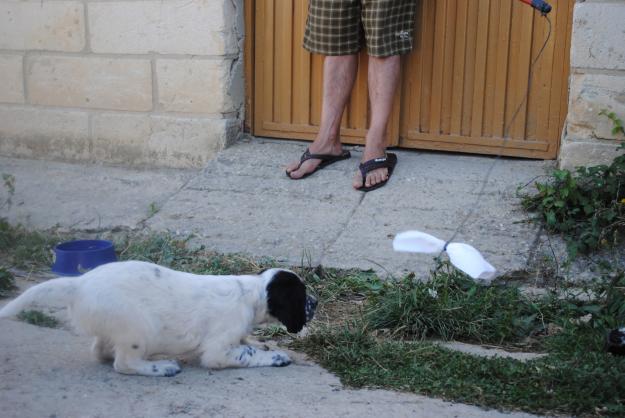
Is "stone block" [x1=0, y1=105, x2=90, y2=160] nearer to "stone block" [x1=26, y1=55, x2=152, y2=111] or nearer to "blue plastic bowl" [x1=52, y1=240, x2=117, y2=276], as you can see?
"stone block" [x1=26, y1=55, x2=152, y2=111]

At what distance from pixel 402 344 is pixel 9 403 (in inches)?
63.9

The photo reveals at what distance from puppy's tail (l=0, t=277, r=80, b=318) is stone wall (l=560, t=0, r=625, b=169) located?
3.10m

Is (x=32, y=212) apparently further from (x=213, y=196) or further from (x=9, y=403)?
(x=9, y=403)

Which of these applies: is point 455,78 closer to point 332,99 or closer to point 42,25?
point 332,99

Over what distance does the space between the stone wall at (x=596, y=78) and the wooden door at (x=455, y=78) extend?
336 millimetres

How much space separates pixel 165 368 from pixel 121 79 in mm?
3186

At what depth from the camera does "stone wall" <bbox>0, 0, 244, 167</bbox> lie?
239 inches

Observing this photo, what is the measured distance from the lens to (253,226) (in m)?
5.30

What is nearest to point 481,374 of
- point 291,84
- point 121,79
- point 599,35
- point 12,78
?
point 599,35

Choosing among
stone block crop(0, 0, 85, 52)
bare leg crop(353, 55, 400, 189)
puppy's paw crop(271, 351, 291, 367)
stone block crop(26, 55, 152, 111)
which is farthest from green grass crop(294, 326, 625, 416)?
stone block crop(0, 0, 85, 52)

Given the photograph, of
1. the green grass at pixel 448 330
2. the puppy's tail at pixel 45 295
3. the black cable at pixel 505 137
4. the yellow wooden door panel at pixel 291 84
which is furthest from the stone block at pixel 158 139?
the puppy's tail at pixel 45 295

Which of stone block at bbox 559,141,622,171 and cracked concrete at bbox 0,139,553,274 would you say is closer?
cracked concrete at bbox 0,139,553,274

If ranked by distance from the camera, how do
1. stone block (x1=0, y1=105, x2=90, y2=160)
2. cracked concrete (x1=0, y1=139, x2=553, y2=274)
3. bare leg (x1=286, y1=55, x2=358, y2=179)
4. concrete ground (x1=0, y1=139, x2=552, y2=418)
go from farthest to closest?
stone block (x1=0, y1=105, x2=90, y2=160), bare leg (x1=286, y1=55, x2=358, y2=179), cracked concrete (x1=0, y1=139, x2=553, y2=274), concrete ground (x1=0, y1=139, x2=552, y2=418)

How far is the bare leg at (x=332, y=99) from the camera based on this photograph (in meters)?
5.71
